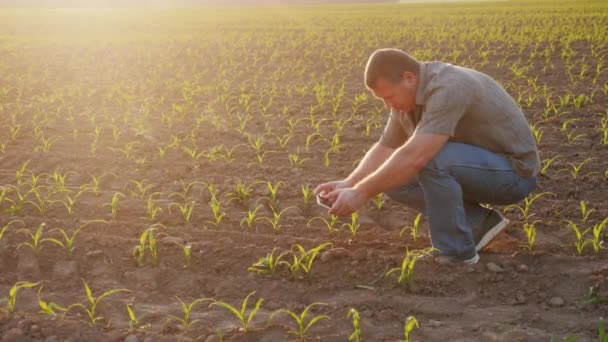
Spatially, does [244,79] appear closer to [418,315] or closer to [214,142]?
[214,142]

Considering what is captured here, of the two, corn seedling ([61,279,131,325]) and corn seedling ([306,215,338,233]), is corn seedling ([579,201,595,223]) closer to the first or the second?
corn seedling ([306,215,338,233])

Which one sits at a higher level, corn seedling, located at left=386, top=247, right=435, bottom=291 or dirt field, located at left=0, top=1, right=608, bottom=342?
corn seedling, located at left=386, top=247, right=435, bottom=291

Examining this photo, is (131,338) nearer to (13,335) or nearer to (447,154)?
(13,335)

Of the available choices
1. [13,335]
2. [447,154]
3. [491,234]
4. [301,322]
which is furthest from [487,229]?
[13,335]

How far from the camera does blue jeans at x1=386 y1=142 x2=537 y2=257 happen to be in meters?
4.36

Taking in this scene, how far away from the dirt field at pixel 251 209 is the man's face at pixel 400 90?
103 centimetres

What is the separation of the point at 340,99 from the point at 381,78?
5956 mm

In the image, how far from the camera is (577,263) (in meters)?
4.52

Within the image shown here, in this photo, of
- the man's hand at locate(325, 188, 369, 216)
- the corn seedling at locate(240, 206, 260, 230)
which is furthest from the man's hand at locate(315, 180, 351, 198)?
the corn seedling at locate(240, 206, 260, 230)

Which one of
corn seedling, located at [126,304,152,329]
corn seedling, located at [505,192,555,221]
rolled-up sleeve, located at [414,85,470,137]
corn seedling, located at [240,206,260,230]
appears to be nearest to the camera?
corn seedling, located at [126,304,152,329]

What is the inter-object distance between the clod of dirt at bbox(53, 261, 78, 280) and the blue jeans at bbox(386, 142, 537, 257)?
7.50ft

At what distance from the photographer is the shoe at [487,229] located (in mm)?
4688

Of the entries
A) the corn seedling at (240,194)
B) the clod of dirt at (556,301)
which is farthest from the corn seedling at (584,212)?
the corn seedling at (240,194)

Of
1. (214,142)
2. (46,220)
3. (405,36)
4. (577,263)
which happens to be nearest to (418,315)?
(577,263)
